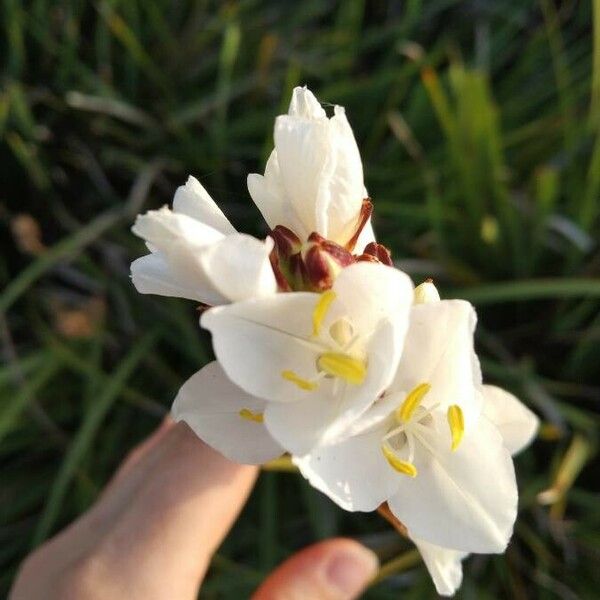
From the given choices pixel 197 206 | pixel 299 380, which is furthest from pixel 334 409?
pixel 197 206

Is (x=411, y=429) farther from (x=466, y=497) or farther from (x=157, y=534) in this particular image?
(x=157, y=534)

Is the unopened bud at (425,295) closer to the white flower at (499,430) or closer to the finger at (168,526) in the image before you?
the white flower at (499,430)

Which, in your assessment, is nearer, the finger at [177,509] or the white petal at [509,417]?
the white petal at [509,417]

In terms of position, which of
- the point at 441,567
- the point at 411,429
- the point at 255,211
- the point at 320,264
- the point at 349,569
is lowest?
the point at 349,569

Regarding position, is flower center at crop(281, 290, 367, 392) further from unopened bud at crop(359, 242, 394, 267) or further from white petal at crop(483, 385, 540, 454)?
white petal at crop(483, 385, 540, 454)

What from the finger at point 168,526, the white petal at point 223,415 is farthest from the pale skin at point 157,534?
the white petal at point 223,415

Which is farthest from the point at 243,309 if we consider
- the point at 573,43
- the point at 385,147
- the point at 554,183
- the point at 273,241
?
the point at 573,43
